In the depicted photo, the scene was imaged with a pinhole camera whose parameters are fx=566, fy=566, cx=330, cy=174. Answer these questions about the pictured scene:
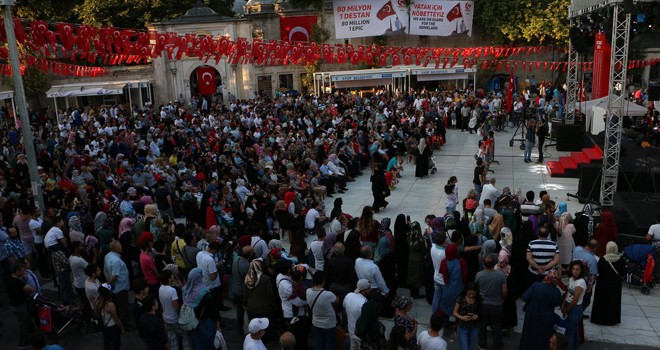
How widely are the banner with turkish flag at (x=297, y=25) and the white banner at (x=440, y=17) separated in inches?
263

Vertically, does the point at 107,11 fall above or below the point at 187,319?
above

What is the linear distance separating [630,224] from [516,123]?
1536cm

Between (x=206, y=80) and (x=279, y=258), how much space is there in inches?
1220

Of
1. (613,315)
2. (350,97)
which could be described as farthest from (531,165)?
(350,97)

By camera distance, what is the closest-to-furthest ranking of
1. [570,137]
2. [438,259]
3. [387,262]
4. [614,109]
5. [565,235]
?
[438,259], [387,262], [565,235], [614,109], [570,137]

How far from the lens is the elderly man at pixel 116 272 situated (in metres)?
7.82

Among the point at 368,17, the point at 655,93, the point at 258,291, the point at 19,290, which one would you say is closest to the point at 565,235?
the point at 258,291

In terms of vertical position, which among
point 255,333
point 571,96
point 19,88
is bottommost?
point 255,333

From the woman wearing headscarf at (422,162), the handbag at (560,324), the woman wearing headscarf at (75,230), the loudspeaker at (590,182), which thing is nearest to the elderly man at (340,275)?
the handbag at (560,324)

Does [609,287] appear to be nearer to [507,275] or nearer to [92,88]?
[507,275]

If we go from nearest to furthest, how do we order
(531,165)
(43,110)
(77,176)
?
(77,176) → (531,165) → (43,110)

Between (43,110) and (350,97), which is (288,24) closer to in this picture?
(350,97)

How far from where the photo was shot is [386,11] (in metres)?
36.7

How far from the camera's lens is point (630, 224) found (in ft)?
35.7
